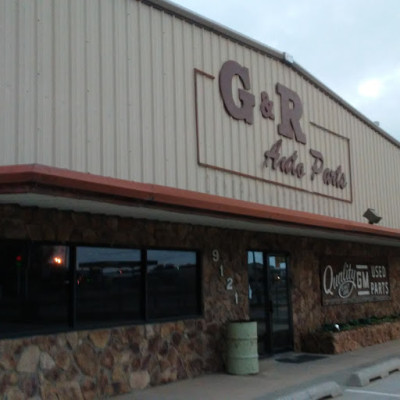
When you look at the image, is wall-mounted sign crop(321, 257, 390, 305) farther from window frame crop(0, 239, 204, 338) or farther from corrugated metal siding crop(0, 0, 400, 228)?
window frame crop(0, 239, 204, 338)

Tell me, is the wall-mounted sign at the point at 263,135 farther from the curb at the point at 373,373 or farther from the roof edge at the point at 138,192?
the curb at the point at 373,373

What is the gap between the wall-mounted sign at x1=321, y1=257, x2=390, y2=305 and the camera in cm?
1502

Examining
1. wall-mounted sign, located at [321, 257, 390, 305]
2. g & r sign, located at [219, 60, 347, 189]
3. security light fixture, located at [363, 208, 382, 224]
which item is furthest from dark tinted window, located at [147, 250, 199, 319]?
security light fixture, located at [363, 208, 382, 224]

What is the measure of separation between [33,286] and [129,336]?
190cm

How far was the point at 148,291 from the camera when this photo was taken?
987cm

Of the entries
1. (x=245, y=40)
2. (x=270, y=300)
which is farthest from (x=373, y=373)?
(x=245, y=40)

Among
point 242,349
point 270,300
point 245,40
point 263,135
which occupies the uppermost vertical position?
point 245,40

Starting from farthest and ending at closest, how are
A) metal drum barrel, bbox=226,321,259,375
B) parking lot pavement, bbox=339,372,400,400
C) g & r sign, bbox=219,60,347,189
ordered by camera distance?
1. g & r sign, bbox=219,60,347,189
2. metal drum barrel, bbox=226,321,259,375
3. parking lot pavement, bbox=339,372,400,400

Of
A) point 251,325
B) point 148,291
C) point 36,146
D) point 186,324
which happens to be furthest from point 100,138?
point 251,325

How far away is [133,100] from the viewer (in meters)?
9.66

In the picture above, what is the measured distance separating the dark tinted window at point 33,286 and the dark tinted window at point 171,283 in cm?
180

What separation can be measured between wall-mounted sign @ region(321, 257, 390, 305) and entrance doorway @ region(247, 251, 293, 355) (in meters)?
1.75

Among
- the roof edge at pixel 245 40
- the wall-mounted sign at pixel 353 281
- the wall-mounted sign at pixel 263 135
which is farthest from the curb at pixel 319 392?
the roof edge at pixel 245 40

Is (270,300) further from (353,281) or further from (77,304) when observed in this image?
(77,304)
